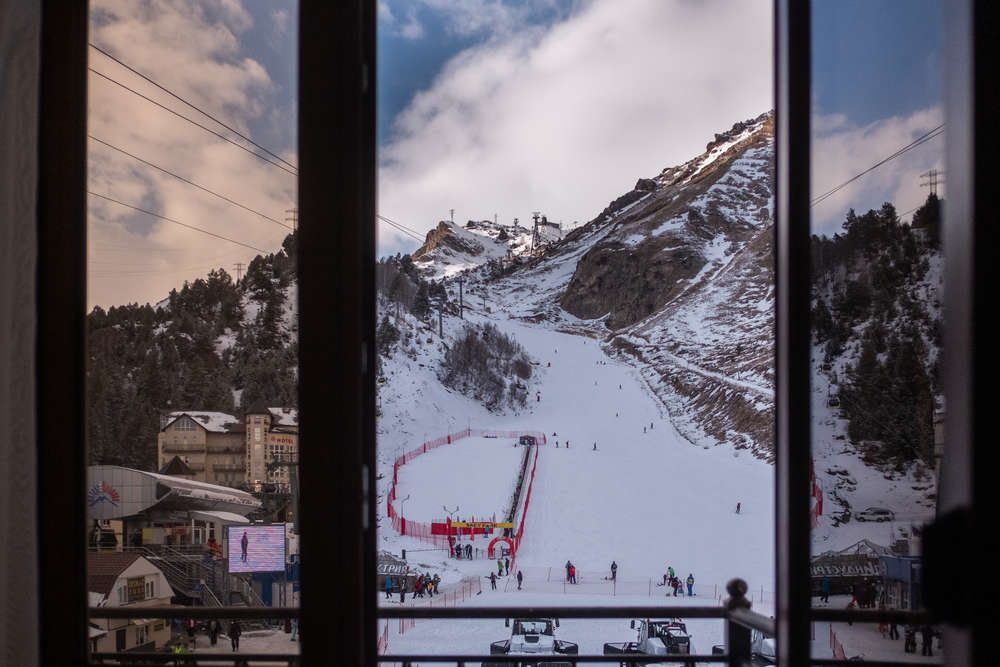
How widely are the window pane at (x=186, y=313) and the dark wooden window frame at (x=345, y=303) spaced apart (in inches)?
3.9

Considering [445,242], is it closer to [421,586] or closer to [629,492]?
[629,492]

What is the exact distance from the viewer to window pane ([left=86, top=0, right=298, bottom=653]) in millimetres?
1057

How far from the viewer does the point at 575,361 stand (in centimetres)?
1820

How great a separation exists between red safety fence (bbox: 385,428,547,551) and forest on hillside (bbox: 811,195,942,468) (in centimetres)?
972

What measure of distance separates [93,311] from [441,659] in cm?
111

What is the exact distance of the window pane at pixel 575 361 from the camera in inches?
388

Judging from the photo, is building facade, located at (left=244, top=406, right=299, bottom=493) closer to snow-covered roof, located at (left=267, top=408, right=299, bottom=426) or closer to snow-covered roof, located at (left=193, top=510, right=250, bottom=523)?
snow-covered roof, located at (left=267, top=408, right=299, bottom=426)

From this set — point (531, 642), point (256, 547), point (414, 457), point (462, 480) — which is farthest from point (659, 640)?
point (414, 457)

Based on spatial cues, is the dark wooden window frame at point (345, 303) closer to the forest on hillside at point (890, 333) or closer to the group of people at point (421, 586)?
the forest on hillside at point (890, 333)

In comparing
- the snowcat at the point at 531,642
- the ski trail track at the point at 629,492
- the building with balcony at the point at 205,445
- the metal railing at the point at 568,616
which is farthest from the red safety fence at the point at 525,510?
the building with balcony at the point at 205,445

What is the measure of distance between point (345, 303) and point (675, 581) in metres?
10.0

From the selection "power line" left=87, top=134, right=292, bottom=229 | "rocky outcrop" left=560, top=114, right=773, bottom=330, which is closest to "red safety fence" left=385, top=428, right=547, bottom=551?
"rocky outcrop" left=560, top=114, right=773, bottom=330

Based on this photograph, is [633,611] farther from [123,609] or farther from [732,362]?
[732,362]

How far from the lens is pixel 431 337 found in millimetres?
14602
